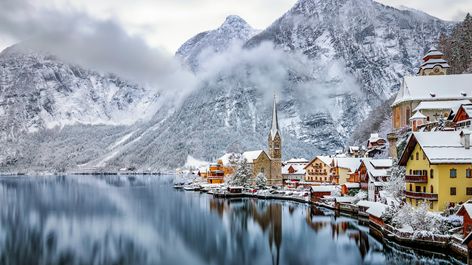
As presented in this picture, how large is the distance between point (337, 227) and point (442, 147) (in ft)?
54.8

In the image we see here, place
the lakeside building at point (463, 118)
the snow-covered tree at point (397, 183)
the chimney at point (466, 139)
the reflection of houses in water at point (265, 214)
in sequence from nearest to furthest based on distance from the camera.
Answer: the chimney at point (466, 139), the reflection of houses in water at point (265, 214), the lakeside building at point (463, 118), the snow-covered tree at point (397, 183)

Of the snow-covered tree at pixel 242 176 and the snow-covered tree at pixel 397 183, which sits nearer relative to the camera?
the snow-covered tree at pixel 397 183

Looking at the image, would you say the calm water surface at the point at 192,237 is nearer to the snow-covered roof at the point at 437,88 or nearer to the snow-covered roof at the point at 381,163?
the snow-covered roof at the point at 381,163

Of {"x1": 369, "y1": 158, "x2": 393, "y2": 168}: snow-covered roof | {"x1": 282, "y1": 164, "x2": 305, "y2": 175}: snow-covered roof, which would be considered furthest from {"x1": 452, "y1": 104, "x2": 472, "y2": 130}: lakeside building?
{"x1": 282, "y1": 164, "x2": 305, "y2": 175}: snow-covered roof

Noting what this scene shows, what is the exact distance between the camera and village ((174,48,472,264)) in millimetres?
43125

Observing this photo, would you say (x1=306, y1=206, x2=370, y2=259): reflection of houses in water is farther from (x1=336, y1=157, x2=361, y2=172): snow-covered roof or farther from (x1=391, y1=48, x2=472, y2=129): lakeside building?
(x1=336, y1=157, x2=361, y2=172): snow-covered roof

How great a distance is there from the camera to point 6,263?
4116 centimetres

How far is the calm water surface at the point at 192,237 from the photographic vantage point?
42.6m

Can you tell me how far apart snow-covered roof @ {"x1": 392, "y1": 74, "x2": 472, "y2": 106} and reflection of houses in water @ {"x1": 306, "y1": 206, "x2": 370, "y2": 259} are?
1048 inches

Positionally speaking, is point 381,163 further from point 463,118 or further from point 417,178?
point 417,178

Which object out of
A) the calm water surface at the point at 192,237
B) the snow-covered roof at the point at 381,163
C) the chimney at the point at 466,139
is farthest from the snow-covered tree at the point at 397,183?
the chimney at the point at 466,139

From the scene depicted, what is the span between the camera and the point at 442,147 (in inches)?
1891

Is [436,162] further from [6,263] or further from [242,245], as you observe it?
[6,263]

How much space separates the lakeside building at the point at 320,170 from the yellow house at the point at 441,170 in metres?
56.9
